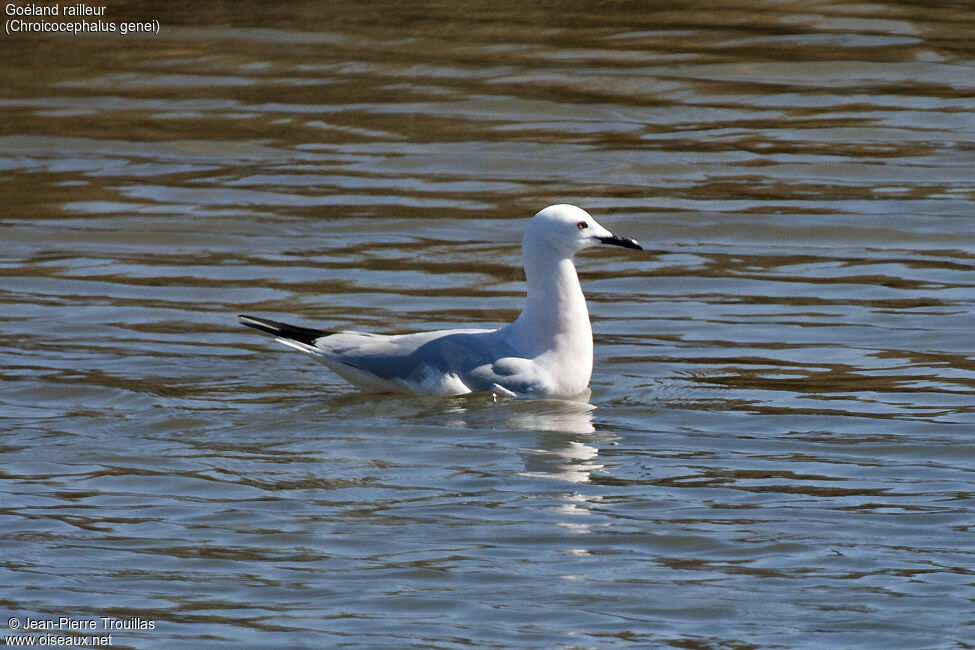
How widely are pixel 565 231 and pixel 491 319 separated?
1.54 m

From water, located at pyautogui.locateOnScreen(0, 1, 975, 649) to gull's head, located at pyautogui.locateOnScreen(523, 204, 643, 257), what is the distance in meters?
0.72

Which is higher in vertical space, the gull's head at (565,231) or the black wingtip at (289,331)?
the gull's head at (565,231)

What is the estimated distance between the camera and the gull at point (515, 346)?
28.5 feet

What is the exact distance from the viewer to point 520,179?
1300 cm

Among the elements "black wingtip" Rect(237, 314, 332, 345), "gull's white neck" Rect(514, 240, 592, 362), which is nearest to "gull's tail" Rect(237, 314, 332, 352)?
"black wingtip" Rect(237, 314, 332, 345)

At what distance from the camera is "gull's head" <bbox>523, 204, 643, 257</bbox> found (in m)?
8.91

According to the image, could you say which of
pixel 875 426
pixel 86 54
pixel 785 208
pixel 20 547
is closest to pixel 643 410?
pixel 875 426

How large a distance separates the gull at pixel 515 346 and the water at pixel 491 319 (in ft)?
0.45

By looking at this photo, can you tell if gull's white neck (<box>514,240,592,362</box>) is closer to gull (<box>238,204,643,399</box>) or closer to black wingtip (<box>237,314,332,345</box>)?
gull (<box>238,204,643,399</box>)

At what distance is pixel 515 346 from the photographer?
28.9ft

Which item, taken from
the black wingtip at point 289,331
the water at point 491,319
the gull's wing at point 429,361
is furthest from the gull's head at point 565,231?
the black wingtip at point 289,331

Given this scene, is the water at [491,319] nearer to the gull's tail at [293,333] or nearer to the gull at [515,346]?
the gull at [515,346]

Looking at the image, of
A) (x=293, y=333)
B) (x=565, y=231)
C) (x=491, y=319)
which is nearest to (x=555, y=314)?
(x=565, y=231)

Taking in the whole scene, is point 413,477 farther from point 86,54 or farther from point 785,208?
point 86,54
